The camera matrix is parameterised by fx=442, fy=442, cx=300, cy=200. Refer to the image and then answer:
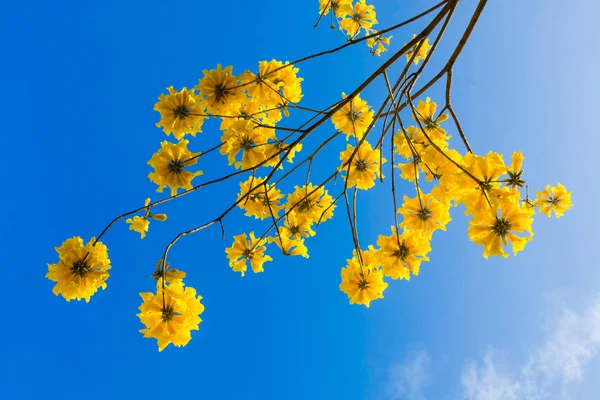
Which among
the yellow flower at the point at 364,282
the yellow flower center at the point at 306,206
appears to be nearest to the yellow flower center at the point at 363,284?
the yellow flower at the point at 364,282

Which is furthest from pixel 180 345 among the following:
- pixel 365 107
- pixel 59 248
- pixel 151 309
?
pixel 365 107

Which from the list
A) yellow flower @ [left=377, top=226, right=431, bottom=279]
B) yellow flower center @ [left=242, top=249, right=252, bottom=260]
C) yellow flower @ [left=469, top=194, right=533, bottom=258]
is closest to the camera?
yellow flower @ [left=469, top=194, right=533, bottom=258]

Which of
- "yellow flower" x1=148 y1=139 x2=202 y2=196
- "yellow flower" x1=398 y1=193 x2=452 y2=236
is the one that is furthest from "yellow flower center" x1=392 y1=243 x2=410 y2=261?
"yellow flower" x1=148 y1=139 x2=202 y2=196

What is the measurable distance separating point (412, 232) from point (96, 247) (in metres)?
2.27

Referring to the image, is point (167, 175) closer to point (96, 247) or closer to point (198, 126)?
point (198, 126)

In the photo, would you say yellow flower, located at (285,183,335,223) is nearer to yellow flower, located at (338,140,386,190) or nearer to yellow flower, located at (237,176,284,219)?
yellow flower, located at (237,176,284,219)

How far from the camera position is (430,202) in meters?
3.38

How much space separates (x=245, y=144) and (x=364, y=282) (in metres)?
1.52

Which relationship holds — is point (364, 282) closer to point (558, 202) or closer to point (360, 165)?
point (360, 165)

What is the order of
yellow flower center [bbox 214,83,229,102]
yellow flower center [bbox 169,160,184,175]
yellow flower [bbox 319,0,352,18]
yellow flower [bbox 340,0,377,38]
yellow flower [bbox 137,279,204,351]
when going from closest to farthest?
yellow flower [bbox 137,279,204,351]
yellow flower center [bbox 169,160,184,175]
yellow flower center [bbox 214,83,229,102]
yellow flower [bbox 319,0,352,18]
yellow flower [bbox 340,0,377,38]

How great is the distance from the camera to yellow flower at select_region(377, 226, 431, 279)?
3426 mm

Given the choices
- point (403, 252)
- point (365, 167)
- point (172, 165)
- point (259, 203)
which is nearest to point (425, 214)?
point (403, 252)

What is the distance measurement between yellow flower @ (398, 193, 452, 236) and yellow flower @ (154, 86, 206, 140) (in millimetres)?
1719

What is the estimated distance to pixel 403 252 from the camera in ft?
11.3
